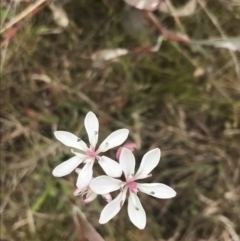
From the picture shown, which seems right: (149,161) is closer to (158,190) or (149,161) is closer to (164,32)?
(158,190)

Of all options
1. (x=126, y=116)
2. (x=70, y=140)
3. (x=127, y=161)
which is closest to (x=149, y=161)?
(x=127, y=161)

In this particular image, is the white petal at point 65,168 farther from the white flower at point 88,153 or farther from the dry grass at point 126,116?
the dry grass at point 126,116

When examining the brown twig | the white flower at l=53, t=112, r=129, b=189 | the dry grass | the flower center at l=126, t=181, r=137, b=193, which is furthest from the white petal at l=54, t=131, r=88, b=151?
the brown twig

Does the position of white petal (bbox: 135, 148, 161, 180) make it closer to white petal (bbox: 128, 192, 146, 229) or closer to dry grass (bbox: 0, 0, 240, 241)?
white petal (bbox: 128, 192, 146, 229)

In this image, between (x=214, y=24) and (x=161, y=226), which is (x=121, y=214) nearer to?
(x=161, y=226)

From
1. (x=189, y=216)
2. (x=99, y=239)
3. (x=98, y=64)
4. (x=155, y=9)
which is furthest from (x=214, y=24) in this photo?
(x=99, y=239)

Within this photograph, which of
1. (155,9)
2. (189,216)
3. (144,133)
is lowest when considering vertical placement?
(189,216)

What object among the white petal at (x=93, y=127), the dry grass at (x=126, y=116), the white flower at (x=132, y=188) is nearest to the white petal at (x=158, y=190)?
the white flower at (x=132, y=188)

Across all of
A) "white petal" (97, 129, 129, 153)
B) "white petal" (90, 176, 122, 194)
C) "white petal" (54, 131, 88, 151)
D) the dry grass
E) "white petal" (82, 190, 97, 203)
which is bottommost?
the dry grass
